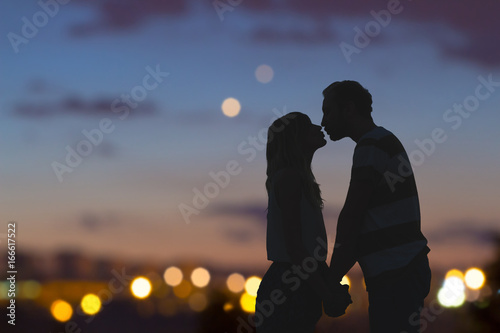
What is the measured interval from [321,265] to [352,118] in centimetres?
119

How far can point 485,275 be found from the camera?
34.6 metres

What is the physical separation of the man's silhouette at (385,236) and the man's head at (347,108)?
28 cm

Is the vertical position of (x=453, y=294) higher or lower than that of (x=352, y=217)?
higher

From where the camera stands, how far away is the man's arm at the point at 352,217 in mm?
5230

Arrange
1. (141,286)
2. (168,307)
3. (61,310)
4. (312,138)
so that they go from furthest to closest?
(168,307)
(61,310)
(141,286)
(312,138)

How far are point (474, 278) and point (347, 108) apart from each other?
1423 inches

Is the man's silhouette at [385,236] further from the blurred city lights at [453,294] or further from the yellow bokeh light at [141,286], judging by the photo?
the yellow bokeh light at [141,286]

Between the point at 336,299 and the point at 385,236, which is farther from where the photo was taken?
the point at 336,299

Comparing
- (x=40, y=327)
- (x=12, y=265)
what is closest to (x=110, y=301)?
(x=40, y=327)

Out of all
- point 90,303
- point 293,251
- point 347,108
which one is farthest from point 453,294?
point 90,303

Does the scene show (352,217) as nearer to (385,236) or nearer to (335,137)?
(385,236)

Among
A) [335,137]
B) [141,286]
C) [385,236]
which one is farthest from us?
[141,286]

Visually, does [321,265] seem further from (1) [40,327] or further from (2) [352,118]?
(1) [40,327]

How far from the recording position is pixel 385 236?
5125mm
